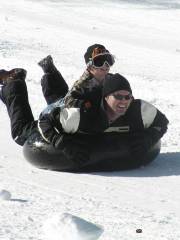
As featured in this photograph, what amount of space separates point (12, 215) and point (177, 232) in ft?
2.95

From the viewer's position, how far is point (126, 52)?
447 inches

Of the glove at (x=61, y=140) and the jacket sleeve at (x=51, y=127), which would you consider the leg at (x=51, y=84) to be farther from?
the glove at (x=61, y=140)

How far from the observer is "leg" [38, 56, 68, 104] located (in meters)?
6.56

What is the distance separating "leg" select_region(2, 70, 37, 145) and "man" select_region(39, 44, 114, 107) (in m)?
0.37

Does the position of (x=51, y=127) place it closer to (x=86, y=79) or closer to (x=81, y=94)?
(x=81, y=94)

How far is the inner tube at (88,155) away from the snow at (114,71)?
0.08 meters

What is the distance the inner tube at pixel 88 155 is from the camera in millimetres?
5242

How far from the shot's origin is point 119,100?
17.5 ft

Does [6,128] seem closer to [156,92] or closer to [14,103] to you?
[14,103]

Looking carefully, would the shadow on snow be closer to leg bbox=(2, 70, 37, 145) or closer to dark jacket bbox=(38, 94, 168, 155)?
dark jacket bbox=(38, 94, 168, 155)

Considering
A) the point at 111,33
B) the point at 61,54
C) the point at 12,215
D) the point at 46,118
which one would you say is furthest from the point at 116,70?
the point at 12,215

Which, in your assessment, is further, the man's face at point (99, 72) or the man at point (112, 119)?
the man's face at point (99, 72)

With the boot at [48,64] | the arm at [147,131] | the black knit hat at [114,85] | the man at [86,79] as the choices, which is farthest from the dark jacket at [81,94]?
the boot at [48,64]

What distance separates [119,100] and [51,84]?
1417 millimetres
